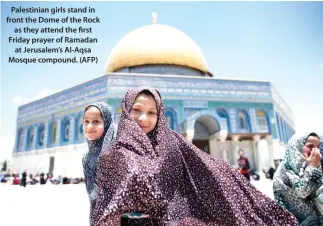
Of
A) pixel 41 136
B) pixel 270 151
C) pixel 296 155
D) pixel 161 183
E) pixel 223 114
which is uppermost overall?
pixel 223 114

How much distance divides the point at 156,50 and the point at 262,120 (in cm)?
618

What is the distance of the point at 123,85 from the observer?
1176 centimetres

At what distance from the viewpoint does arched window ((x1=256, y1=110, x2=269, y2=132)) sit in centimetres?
1265

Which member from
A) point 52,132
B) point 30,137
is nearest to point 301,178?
point 52,132

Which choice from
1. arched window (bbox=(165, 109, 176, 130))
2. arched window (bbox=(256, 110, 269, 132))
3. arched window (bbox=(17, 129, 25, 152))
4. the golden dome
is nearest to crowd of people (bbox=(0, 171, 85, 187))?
arched window (bbox=(17, 129, 25, 152))

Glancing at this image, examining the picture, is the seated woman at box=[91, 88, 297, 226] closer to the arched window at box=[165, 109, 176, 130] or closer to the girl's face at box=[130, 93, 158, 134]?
the girl's face at box=[130, 93, 158, 134]

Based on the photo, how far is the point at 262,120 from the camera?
503 inches

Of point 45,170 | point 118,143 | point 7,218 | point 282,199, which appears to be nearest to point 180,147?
point 118,143

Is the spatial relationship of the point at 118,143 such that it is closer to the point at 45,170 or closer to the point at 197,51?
the point at 45,170

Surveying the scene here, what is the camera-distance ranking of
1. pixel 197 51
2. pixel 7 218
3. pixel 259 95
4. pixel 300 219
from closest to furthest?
pixel 300 219 < pixel 7 218 < pixel 259 95 < pixel 197 51

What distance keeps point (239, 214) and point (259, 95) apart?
501 inches

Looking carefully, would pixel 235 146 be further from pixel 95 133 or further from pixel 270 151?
pixel 95 133

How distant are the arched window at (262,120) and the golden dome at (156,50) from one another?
3.84 metres

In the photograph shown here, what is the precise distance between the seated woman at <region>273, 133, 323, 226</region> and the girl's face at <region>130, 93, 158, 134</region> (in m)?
0.76
